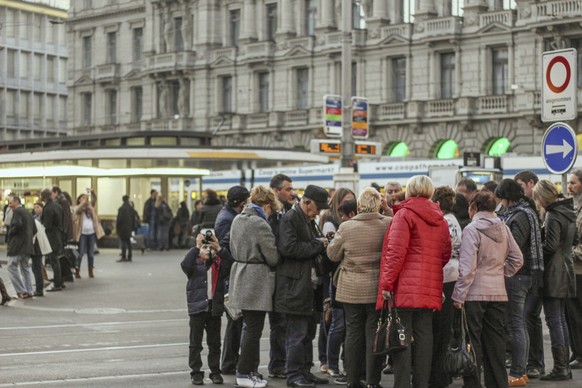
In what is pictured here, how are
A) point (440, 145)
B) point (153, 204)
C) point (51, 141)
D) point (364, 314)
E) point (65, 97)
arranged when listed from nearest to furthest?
point (364, 314), point (153, 204), point (51, 141), point (440, 145), point (65, 97)

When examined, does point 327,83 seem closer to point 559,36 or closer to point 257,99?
point 257,99

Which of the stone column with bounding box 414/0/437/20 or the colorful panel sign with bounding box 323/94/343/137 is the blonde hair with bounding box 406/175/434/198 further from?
the stone column with bounding box 414/0/437/20

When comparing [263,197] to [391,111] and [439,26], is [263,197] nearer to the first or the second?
[439,26]

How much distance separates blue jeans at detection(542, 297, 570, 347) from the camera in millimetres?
13000

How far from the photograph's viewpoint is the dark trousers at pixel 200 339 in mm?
12797

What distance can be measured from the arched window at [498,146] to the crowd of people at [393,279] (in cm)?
4257

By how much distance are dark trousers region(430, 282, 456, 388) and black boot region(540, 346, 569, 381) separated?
1344 millimetres

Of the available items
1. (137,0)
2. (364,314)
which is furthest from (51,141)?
(364,314)

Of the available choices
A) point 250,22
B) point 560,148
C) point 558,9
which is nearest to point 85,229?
point 560,148

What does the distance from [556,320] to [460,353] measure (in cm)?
221

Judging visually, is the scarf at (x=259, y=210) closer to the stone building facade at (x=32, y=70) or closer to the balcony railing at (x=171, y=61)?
the balcony railing at (x=171, y=61)

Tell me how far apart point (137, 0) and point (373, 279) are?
65908 mm

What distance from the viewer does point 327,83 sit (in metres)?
63.5

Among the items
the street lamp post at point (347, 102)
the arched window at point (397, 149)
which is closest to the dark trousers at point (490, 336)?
the street lamp post at point (347, 102)
